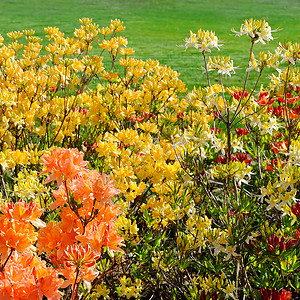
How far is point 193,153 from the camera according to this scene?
1850mm

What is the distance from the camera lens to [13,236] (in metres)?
1.01

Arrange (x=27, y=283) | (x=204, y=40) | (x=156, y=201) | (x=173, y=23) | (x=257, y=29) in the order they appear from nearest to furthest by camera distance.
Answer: (x=27, y=283)
(x=257, y=29)
(x=204, y=40)
(x=156, y=201)
(x=173, y=23)

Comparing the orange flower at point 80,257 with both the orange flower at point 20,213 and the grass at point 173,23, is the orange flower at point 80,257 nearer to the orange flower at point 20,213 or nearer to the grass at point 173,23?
the orange flower at point 20,213

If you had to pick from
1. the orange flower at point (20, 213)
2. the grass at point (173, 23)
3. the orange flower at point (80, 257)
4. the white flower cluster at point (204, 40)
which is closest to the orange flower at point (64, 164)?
the orange flower at point (20, 213)

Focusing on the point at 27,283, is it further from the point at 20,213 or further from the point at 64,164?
the point at 64,164

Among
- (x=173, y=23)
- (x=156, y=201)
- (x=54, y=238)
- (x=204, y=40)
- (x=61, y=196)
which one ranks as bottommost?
(x=156, y=201)

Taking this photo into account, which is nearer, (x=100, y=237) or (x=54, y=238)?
(x=100, y=237)

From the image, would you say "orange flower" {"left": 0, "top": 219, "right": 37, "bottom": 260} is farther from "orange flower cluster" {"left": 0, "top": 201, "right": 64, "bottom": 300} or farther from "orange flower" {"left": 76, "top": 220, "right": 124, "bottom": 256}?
"orange flower" {"left": 76, "top": 220, "right": 124, "bottom": 256}

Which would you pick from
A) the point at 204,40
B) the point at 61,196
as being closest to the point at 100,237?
the point at 61,196

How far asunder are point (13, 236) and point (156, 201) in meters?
1.13

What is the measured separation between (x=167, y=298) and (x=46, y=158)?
1500 mm

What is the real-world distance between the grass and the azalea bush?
4355 mm

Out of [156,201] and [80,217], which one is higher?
[80,217]

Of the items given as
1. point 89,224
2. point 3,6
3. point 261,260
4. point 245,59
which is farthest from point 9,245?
point 3,6
